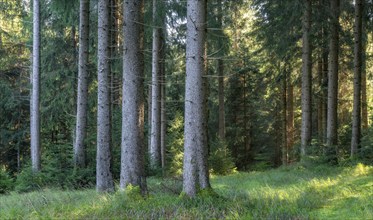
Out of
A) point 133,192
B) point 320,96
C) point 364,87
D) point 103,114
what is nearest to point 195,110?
point 133,192

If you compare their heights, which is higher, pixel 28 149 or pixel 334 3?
pixel 334 3

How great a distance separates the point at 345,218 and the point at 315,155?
927 centimetres

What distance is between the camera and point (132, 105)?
25.3 ft

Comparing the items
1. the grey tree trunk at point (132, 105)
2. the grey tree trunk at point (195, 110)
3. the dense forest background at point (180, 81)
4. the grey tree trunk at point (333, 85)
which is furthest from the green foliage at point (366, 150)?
the grey tree trunk at point (132, 105)

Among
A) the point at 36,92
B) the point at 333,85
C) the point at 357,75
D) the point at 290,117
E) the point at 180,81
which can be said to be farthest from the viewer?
the point at 290,117

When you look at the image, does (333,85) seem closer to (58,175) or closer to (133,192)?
(133,192)

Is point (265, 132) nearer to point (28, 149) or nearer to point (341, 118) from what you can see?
point (341, 118)

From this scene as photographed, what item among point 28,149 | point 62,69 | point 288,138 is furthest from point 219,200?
point 28,149

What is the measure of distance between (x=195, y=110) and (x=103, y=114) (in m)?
3.37

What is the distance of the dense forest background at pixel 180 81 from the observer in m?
13.2

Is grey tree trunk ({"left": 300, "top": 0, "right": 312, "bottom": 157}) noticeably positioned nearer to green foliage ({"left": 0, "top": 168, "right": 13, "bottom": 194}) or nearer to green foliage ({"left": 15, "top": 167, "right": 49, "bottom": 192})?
green foliage ({"left": 15, "top": 167, "right": 49, "bottom": 192})

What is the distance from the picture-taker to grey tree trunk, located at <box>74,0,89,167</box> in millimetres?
12461

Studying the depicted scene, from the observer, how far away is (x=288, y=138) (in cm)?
2358

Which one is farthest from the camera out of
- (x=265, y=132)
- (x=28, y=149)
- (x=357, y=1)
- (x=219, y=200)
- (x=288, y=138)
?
(x=265, y=132)
